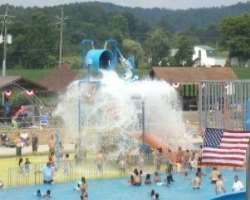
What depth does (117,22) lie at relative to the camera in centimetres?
12900

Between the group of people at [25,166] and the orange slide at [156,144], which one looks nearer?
the group of people at [25,166]

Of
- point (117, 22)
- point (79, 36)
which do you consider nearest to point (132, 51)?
point (79, 36)

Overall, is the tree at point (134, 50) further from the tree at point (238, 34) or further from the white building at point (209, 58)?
the white building at point (209, 58)

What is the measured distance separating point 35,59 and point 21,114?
4759 centimetres

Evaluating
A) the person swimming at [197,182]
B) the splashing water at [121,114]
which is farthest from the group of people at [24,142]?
the person swimming at [197,182]

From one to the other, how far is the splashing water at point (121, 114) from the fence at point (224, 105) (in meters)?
1.39

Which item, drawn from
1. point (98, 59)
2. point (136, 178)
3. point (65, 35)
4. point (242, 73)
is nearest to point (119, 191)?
point (136, 178)

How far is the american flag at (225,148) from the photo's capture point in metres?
18.2

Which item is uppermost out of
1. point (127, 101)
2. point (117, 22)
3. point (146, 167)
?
point (117, 22)

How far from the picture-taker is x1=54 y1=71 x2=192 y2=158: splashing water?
28.6 m

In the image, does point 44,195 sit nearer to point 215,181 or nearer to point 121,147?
point 215,181

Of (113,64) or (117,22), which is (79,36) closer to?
(117,22)

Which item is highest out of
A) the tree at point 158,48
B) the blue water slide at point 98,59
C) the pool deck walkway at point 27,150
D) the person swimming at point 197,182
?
the tree at point 158,48

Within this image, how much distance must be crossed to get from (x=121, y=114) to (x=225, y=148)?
34.3 feet
